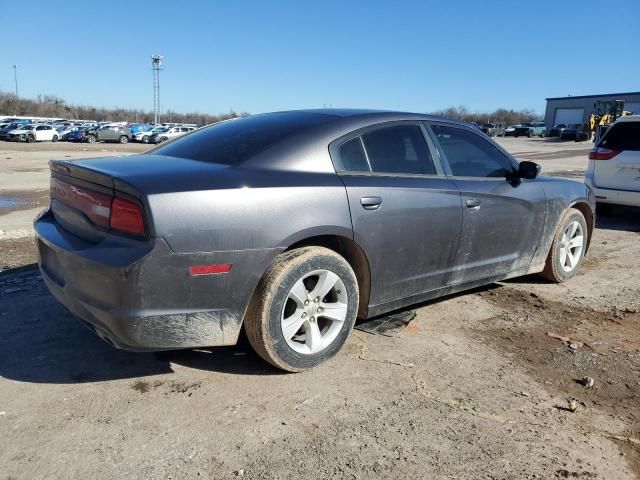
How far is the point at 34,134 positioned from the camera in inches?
1801

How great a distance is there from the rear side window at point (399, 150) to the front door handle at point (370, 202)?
0.80ft

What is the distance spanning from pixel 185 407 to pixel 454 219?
2214mm

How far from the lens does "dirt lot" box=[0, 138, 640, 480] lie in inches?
96.2

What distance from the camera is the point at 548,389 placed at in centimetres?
317

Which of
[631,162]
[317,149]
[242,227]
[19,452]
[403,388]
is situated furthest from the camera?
[631,162]

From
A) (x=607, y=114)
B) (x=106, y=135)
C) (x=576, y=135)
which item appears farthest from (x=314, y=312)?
(x=576, y=135)

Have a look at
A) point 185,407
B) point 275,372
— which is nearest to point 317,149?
point 275,372

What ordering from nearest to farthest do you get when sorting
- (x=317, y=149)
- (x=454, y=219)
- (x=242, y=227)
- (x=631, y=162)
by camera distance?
1. (x=242, y=227)
2. (x=317, y=149)
3. (x=454, y=219)
4. (x=631, y=162)

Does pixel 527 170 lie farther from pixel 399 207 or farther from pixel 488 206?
pixel 399 207

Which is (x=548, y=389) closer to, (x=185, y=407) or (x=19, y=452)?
(x=185, y=407)

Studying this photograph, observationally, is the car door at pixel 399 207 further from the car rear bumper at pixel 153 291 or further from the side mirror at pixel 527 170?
the side mirror at pixel 527 170

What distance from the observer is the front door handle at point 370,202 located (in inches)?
133

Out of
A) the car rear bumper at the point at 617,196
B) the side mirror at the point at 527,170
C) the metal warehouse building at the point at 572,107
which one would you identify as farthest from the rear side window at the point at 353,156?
the metal warehouse building at the point at 572,107

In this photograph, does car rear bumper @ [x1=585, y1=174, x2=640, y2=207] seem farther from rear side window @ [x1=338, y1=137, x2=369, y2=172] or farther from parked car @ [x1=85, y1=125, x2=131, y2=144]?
parked car @ [x1=85, y1=125, x2=131, y2=144]
